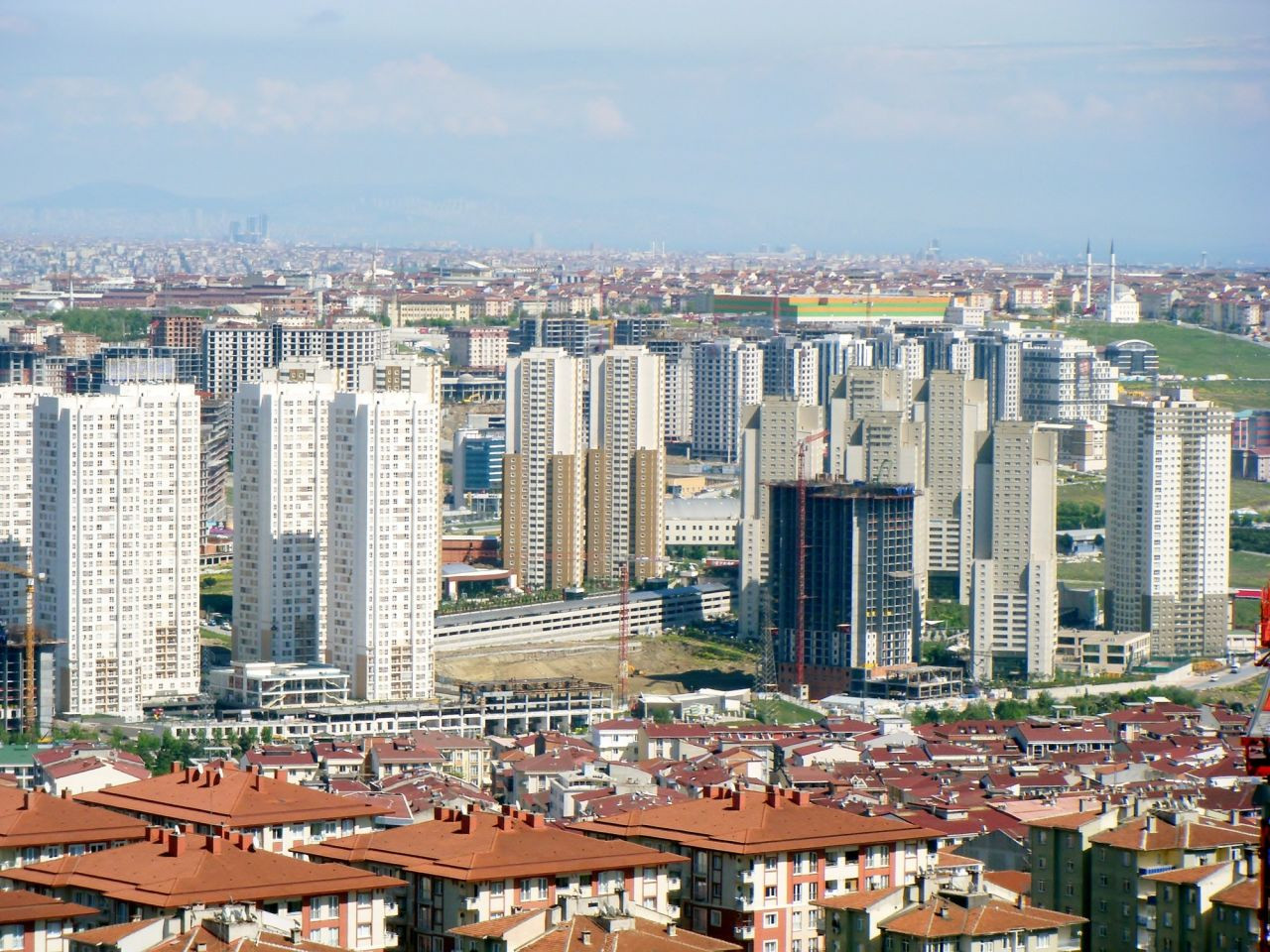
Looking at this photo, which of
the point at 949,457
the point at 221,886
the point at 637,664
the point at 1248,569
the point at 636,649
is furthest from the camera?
the point at 949,457

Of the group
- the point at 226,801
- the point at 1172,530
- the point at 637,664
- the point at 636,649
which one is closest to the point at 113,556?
the point at 637,664

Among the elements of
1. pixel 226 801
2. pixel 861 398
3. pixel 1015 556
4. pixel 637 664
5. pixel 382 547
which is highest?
pixel 861 398

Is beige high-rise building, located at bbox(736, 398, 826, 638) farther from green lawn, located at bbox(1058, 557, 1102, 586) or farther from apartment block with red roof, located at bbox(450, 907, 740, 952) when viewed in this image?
apartment block with red roof, located at bbox(450, 907, 740, 952)

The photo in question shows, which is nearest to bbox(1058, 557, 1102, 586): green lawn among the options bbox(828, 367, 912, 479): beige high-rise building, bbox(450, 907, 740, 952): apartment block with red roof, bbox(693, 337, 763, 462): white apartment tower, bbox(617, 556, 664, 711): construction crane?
bbox(828, 367, 912, 479): beige high-rise building

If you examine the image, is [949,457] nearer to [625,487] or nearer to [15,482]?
[625,487]

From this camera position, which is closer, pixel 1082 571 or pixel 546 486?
pixel 546 486

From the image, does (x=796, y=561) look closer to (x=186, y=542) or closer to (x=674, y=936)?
(x=186, y=542)

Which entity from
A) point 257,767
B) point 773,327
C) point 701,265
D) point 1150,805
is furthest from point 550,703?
point 701,265
